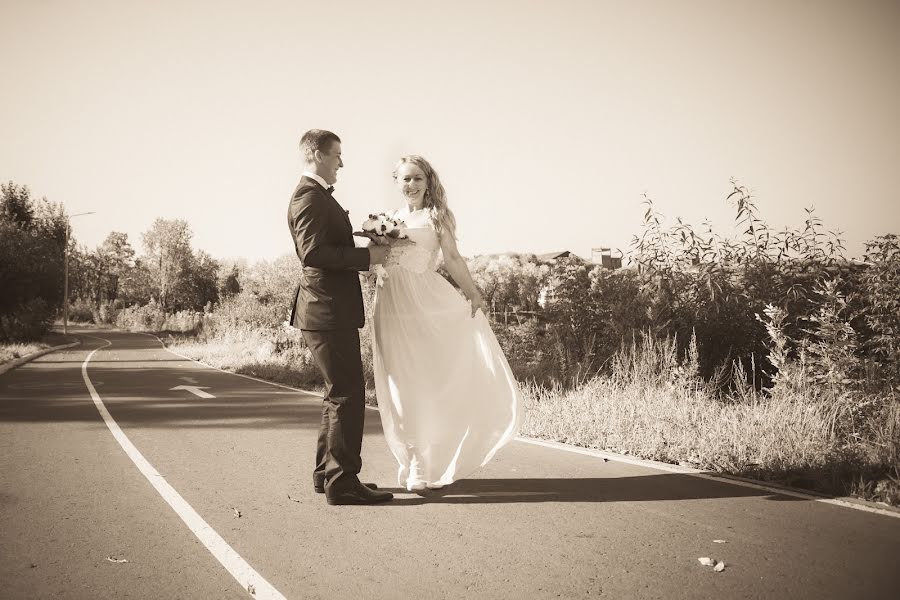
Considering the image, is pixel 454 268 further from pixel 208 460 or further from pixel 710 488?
pixel 208 460

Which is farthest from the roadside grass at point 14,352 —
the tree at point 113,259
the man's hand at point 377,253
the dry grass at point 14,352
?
the tree at point 113,259

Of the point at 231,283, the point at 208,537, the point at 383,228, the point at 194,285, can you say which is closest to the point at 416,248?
the point at 383,228

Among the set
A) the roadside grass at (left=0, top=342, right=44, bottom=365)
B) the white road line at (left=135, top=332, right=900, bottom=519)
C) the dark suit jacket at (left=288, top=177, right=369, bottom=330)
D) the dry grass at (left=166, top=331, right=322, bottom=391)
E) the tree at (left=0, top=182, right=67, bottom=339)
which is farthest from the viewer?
the tree at (left=0, top=182, right=67, bottom=339)

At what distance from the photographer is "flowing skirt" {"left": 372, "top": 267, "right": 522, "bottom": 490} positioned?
560cm

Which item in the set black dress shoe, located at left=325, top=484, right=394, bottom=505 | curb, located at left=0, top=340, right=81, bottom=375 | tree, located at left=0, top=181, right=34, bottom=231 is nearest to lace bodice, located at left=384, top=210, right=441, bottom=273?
black dress shoe, located at left=325, top=484, right=394, bottom=505

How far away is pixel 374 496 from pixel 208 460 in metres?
2.44

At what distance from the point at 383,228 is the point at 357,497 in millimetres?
2101

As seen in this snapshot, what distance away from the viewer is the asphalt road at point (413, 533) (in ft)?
11.9

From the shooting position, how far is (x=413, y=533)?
14.8 ft

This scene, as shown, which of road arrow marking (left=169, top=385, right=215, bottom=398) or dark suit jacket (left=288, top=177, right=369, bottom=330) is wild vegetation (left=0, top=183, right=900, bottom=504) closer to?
road arrow marking (left=169, top=385, right=215, bottom=398)

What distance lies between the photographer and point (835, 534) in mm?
4281

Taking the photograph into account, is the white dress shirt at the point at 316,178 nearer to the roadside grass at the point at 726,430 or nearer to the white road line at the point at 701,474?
the white road line at the point at 701,474

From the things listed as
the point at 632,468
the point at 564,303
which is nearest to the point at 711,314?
the point at 564,303

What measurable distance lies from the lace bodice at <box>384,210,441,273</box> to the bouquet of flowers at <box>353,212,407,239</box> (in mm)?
112
